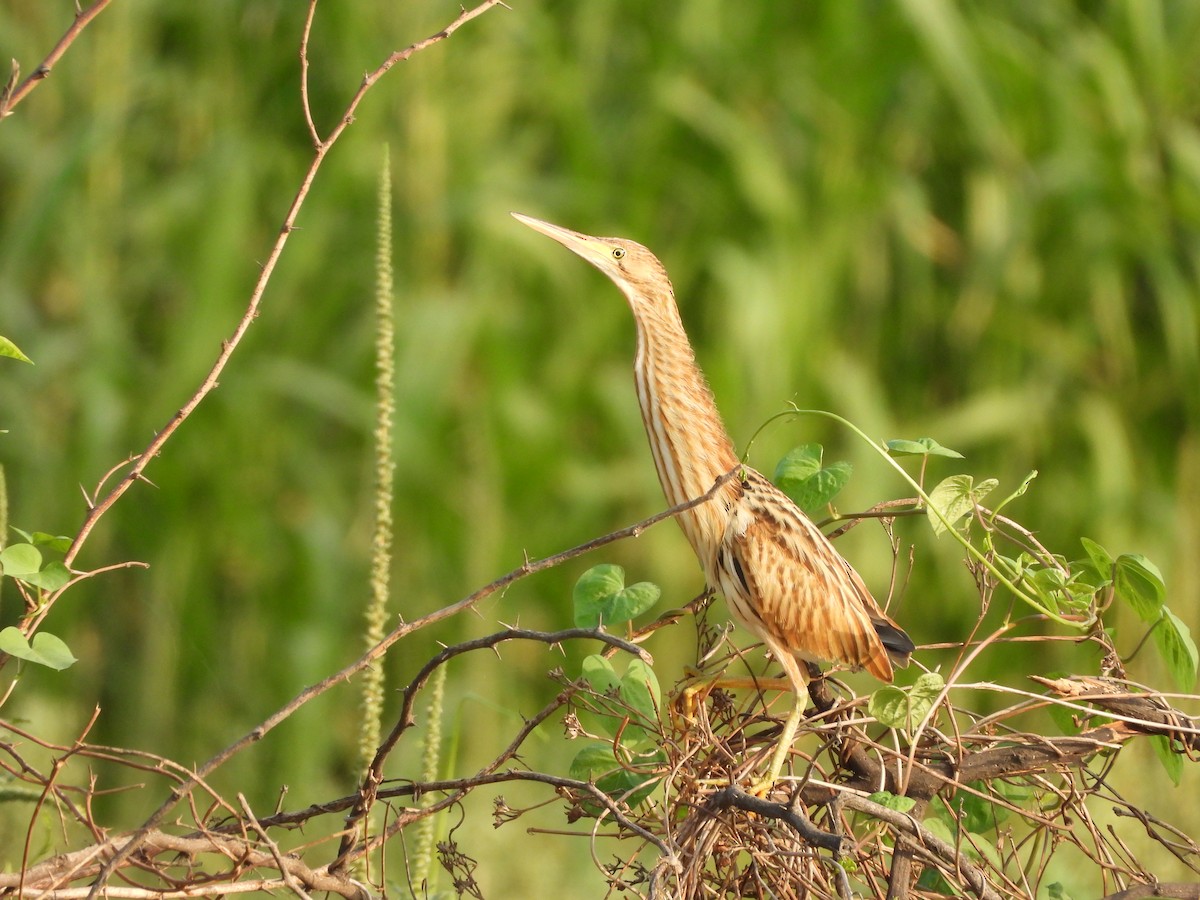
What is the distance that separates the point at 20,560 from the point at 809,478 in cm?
89

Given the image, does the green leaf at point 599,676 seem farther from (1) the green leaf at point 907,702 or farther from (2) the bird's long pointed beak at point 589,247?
(2) the bird's long pointed beak at point 589,247

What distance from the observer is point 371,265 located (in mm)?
4512

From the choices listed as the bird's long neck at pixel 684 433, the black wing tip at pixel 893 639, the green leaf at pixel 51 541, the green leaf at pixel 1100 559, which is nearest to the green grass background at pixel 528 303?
the bird's long neck at pixel 684 433

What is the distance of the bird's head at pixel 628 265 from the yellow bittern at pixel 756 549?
0.13m

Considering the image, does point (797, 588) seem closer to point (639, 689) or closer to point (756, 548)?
point (756, 548)

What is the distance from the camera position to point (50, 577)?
1539 mm

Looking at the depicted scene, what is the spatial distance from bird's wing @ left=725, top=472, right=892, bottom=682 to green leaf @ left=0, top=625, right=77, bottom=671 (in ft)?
2.92

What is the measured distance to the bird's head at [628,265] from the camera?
2420 mm

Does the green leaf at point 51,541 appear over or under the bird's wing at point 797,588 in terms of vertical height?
over

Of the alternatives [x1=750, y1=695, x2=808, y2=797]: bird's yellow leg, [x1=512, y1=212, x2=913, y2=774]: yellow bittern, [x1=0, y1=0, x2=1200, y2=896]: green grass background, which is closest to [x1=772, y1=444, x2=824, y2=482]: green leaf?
[x1=512, y1=212, x2=913, y2=774]: yellow bittern

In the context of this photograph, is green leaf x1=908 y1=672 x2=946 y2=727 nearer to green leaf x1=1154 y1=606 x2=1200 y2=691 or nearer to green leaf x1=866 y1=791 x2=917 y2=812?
green leaf x1=866 y1=791 x2=917 y2=812

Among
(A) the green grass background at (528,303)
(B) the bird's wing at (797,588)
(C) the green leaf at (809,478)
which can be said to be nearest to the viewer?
(C) the green leaf at (809,478)

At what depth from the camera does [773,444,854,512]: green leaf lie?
6.07ft

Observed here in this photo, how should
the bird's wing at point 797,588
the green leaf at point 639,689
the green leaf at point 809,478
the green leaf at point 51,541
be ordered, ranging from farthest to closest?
the bird's wing at point 797,588, the green leaf at point 809,478, the green leaf at point 639,689, the green leaf at point 51,541
